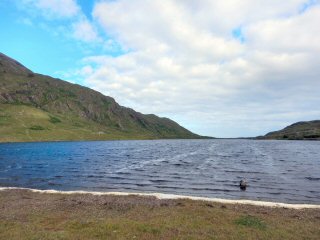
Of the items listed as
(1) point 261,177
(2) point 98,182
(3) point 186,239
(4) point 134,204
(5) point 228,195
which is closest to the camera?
(3) point 186,239

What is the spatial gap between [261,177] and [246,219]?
46.7 m

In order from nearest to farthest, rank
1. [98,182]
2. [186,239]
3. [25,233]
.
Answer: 1. [186,239]
2. [25,233]
3. [98,182]

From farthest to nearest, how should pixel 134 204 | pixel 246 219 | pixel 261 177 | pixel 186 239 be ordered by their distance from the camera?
pixel 261 177 → pixel 134 204 → pixel 246 219 → pixel 186 239

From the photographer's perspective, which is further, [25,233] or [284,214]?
[284,214]

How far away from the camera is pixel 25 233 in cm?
2266

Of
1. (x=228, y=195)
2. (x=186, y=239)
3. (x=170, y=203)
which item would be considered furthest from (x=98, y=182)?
(x=186, y=239)

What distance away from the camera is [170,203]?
36844 mm

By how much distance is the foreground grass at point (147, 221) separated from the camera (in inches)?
884

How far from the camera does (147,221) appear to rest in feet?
86.8

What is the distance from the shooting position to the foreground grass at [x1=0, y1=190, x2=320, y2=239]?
22.5 metres

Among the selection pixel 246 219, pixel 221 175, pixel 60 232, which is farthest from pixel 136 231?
pixel 221 175

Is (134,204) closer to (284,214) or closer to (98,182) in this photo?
(284,214)

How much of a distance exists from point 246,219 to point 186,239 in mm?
8359

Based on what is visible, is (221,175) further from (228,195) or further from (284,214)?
(284,214)
